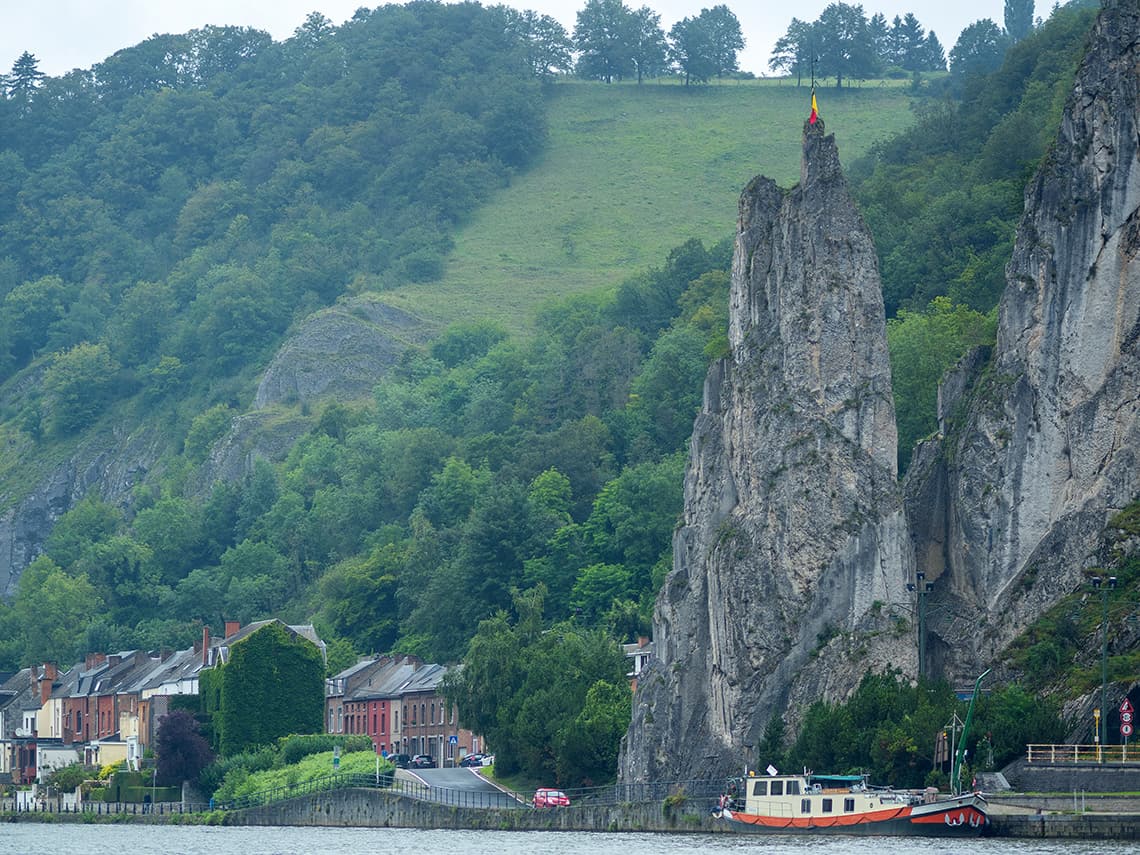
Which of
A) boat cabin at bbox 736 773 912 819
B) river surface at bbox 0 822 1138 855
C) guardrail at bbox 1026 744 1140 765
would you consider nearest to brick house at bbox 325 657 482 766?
river surface at bbox 0 822 1138 855

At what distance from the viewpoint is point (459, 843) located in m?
83.8

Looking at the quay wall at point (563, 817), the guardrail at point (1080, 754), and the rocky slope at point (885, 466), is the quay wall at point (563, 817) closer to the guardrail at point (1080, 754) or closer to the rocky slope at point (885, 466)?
the guardrail at point (1080, 754)

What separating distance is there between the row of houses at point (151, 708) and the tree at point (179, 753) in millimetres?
6212

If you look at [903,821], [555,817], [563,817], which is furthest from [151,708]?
[903,821]

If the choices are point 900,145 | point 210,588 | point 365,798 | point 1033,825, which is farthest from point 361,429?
point 1033,825

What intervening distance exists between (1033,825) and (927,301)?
68.8m

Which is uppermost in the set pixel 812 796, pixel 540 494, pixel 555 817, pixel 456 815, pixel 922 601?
pixel 540 494

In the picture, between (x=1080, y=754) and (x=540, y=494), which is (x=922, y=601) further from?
(x=540, y=494)

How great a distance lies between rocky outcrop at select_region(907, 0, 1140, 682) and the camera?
8231 centimetres

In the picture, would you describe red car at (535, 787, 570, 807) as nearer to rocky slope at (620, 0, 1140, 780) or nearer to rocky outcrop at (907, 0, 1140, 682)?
rocky slope at (620, 0, 1140, 780)

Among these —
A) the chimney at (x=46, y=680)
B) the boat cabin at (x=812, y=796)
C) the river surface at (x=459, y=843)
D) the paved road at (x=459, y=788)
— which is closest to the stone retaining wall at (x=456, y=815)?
the river surface at (x=459, y=843)

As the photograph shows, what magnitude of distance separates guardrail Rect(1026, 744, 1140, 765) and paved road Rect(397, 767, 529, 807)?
2782 centimetres

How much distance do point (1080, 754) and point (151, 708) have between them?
2961 inches

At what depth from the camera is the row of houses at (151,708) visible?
13162 centimetres
